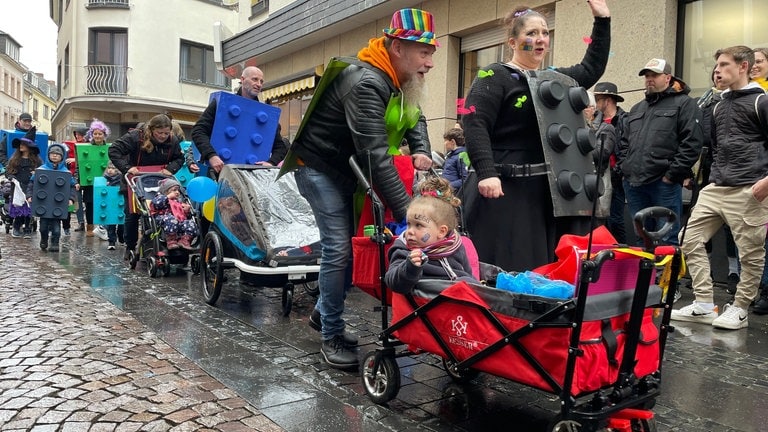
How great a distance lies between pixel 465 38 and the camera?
10.9 m

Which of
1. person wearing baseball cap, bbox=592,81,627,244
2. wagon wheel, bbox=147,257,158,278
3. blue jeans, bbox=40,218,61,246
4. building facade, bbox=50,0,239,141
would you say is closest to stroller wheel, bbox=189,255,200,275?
wagon wheel, bbox=147,257,158,278

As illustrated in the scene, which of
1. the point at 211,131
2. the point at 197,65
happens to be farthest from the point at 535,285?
the point at 197,65

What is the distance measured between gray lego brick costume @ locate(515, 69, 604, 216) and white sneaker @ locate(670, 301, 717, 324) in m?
2.36

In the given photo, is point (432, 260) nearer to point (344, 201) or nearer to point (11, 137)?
point (344, 201)

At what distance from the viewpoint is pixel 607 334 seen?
2.56m

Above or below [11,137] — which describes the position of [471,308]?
below

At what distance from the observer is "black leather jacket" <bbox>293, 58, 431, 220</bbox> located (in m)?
3.62

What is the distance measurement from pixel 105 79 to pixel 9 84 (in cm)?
4305

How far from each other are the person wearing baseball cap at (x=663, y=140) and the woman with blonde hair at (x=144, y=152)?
5.37 metres

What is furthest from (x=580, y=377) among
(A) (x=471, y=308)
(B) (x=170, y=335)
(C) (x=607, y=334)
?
(B) (x=170, y=335)

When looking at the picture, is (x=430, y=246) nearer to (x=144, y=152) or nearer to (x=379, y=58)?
(x=379, y=58)

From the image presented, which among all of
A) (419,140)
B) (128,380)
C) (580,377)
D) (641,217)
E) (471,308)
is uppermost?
(419,140)

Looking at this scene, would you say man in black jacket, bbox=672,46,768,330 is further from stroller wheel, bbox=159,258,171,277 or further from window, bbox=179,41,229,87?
window, bbox=179,41,229,87

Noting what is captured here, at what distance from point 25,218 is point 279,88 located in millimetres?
6318
